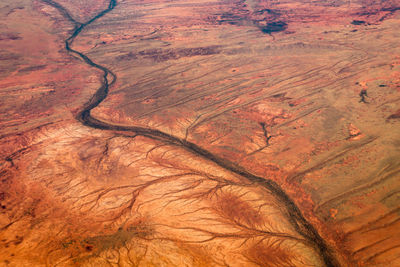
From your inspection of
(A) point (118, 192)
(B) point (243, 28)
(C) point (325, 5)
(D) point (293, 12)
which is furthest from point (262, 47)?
(A) point (118, 192)

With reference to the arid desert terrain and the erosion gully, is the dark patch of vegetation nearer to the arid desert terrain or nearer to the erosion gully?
the arid desert terrain

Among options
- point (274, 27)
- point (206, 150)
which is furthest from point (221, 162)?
point (274, 27)

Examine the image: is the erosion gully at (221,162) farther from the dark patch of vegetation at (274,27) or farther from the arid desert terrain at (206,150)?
the dark patch of vegetation at (274,27)

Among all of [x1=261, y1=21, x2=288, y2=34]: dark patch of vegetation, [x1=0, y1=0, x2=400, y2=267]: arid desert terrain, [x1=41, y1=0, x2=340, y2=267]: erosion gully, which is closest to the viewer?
[x1=0, y1=0, x2=400, y2=267]: arid desert terrain

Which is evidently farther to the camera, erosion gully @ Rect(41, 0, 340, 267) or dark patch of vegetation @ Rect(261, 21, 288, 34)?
dark patch of vegetation @ Rect(261, 21, 288, 34)

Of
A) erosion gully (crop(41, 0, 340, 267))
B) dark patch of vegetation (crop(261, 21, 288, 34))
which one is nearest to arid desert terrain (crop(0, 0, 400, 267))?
erosion gully (crop(41, 0, 340, 267))

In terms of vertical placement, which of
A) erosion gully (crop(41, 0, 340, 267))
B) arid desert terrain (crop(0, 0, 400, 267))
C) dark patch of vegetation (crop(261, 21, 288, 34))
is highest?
dark patch of vegetation (crop(261, 21, 288, 34))

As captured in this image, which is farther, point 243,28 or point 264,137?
point 243,28

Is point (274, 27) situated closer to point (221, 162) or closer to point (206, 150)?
point (206, 150)

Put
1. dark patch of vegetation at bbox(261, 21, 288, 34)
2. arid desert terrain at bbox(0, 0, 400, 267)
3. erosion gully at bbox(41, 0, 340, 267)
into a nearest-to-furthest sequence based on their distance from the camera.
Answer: arid desert terrain at bbox(0, 0, 400, 267), erosion gully at bbox(41, 0, 340, 267), dark patch of vegetation at bbox(261, 21, 288, 34)

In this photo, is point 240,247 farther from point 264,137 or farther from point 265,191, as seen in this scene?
point 264,137
